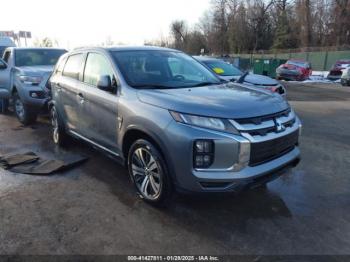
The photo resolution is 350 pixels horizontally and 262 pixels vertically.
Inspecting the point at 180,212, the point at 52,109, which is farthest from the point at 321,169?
the point at 52,109

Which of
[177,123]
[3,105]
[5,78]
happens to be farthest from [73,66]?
[3,105]

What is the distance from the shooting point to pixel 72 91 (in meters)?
5.38

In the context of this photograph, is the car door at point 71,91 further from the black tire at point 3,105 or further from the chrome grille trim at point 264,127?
the black tire at point 3,105

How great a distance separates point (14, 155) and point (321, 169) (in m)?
5.04

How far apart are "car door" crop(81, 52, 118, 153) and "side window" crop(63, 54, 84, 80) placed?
0.89 ft

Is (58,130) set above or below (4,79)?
below

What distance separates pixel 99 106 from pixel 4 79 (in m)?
6.27

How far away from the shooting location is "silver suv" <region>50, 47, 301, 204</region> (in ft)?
11.0

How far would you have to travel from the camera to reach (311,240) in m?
3.33

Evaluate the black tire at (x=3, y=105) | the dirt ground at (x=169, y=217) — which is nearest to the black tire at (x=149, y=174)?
the dirt ground at (x=169, y=217)

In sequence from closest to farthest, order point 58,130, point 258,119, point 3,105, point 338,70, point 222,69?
point 258,119
point 58,130
point 222,69
point 3,105
point 338,70

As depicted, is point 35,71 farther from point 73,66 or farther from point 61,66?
point 73,66

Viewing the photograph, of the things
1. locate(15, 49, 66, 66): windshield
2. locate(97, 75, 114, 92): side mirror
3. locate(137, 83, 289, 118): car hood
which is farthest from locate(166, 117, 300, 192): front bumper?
locate(15, 49, 66, 66): windshield

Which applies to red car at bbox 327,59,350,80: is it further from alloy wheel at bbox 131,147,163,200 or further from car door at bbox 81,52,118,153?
alloy wheel at bbox 131,147,163,200
